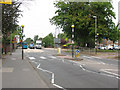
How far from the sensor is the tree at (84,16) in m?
34.8

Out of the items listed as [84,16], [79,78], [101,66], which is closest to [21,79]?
[79,78]

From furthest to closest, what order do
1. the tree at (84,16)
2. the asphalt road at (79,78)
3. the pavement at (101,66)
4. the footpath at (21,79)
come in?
the tree at (84,16)
the pavement at (101,66)
the asphalt road at (79,78)
the footpath at (21,79)

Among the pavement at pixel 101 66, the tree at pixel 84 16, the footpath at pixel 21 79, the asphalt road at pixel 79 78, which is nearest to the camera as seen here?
the footpath at pixel 21 79

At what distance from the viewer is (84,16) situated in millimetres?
35188

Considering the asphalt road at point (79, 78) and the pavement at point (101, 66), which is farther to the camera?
the pavement at point (101, 66)

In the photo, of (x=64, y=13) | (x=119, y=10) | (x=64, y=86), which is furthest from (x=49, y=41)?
(x=64, y=86)

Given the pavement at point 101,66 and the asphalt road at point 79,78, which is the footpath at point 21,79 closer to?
the asphalt road at point 79,78

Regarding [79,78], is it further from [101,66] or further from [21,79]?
[101,66]

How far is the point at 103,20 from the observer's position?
118ft

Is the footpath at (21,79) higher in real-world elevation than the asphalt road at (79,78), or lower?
Answer: higher

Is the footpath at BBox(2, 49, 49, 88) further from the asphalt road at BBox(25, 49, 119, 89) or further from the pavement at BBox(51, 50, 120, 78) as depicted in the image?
the pavement at BBox(51, 50, 120, 78)

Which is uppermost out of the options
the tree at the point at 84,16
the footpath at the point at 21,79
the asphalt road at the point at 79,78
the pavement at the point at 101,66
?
the tree at the point at 84,16

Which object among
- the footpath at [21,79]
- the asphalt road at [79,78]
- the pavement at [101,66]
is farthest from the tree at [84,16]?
the footpath at [21,79]

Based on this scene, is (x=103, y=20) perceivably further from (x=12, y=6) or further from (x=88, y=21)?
(x=12, y=6)
